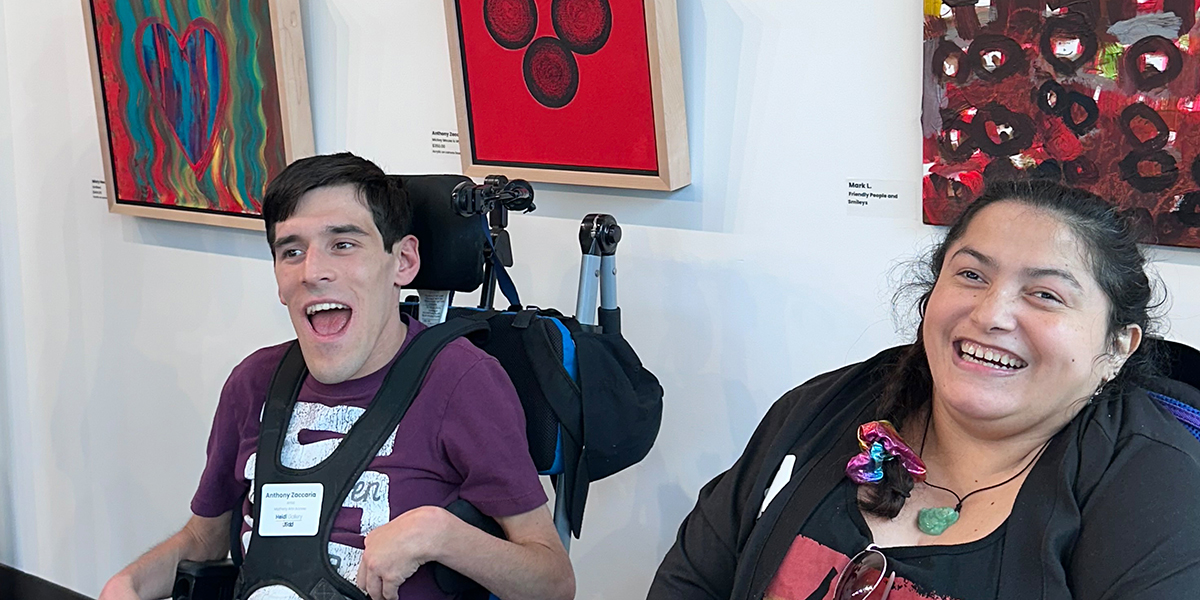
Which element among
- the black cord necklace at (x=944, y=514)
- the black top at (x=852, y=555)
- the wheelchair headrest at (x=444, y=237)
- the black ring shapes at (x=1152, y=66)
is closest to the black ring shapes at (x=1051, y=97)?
the black ring shapes at (x=1152, y=66)

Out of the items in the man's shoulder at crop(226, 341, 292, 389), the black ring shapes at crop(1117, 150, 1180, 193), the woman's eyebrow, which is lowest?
the man's shoulder at crop(226, 341, 292, 389)

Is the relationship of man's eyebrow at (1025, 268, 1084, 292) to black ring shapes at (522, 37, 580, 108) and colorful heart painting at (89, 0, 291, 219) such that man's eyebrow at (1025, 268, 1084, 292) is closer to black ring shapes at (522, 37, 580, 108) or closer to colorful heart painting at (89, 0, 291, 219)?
black ring shapes at (522, 37, 580, 108)

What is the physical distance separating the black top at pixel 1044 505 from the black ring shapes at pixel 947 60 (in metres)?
0.52

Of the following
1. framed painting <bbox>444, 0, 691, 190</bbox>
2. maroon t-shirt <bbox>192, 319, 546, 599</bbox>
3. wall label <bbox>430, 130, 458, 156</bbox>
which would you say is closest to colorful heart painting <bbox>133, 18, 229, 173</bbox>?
wall label <bbox>430, 130, 458, 156</bbox>

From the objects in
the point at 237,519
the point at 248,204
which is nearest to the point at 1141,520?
the point at 237,519

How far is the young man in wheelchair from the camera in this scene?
6.43ft

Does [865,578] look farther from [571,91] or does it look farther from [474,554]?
[571,91]

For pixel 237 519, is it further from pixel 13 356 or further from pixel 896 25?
pixel 13 356

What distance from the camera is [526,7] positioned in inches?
97.3

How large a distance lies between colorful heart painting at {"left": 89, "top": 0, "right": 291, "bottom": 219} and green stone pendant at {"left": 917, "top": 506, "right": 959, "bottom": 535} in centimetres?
191

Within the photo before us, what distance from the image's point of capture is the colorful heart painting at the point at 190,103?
9.75 feet

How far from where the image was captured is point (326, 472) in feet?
6.51

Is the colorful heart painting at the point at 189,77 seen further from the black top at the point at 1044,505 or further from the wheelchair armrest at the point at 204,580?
the black top at the point at 1044,505

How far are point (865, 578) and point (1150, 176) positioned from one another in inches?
32.0
